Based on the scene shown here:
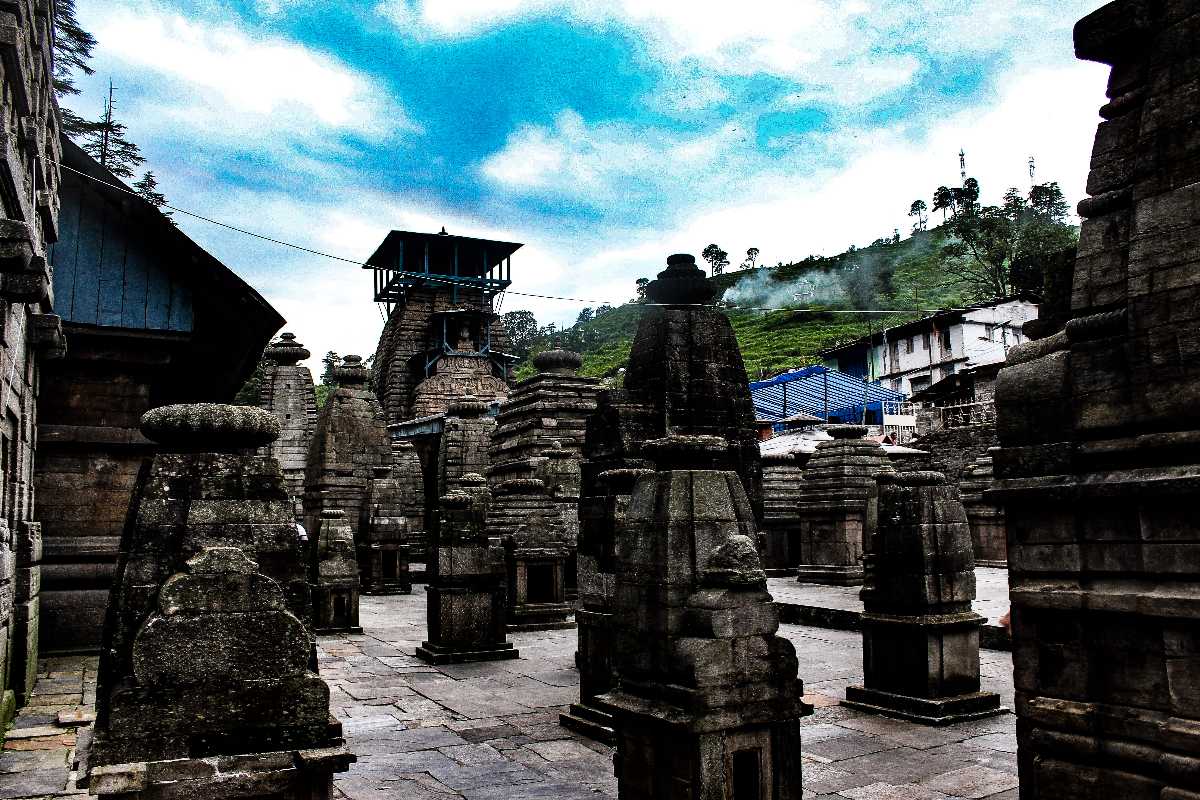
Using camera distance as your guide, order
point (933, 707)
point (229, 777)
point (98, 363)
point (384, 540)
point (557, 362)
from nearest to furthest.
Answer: point (229, 777)
point (933, 707)
point (98, 363)
point (384, 540)
point (557, 362)

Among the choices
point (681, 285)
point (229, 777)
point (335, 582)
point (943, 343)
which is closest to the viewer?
point (229, 777)

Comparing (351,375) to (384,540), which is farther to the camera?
(351,375)

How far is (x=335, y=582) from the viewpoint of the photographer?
1392 cm

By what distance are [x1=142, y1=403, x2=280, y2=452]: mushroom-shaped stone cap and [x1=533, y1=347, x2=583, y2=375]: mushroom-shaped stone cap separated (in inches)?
622

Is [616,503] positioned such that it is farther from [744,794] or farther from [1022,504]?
[1022,504]

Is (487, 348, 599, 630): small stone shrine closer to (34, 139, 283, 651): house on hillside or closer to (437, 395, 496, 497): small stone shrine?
(437, 395, 496, 497): small stone shrine

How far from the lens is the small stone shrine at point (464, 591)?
11523 mm

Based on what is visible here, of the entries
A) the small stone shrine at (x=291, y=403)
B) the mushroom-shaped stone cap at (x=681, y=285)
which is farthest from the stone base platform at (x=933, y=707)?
the small stone shrine at (x=291, y=403)

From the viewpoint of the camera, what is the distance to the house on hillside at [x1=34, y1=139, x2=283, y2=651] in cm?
1110

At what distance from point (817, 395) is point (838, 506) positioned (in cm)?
2414

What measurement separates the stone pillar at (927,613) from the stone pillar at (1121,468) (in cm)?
305

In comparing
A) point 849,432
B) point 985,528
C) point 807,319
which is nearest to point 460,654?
point 849,432

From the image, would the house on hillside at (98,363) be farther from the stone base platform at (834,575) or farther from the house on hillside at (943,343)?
the house on hillside at (943,343)

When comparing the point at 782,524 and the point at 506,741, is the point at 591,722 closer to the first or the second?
the point at 506,741
